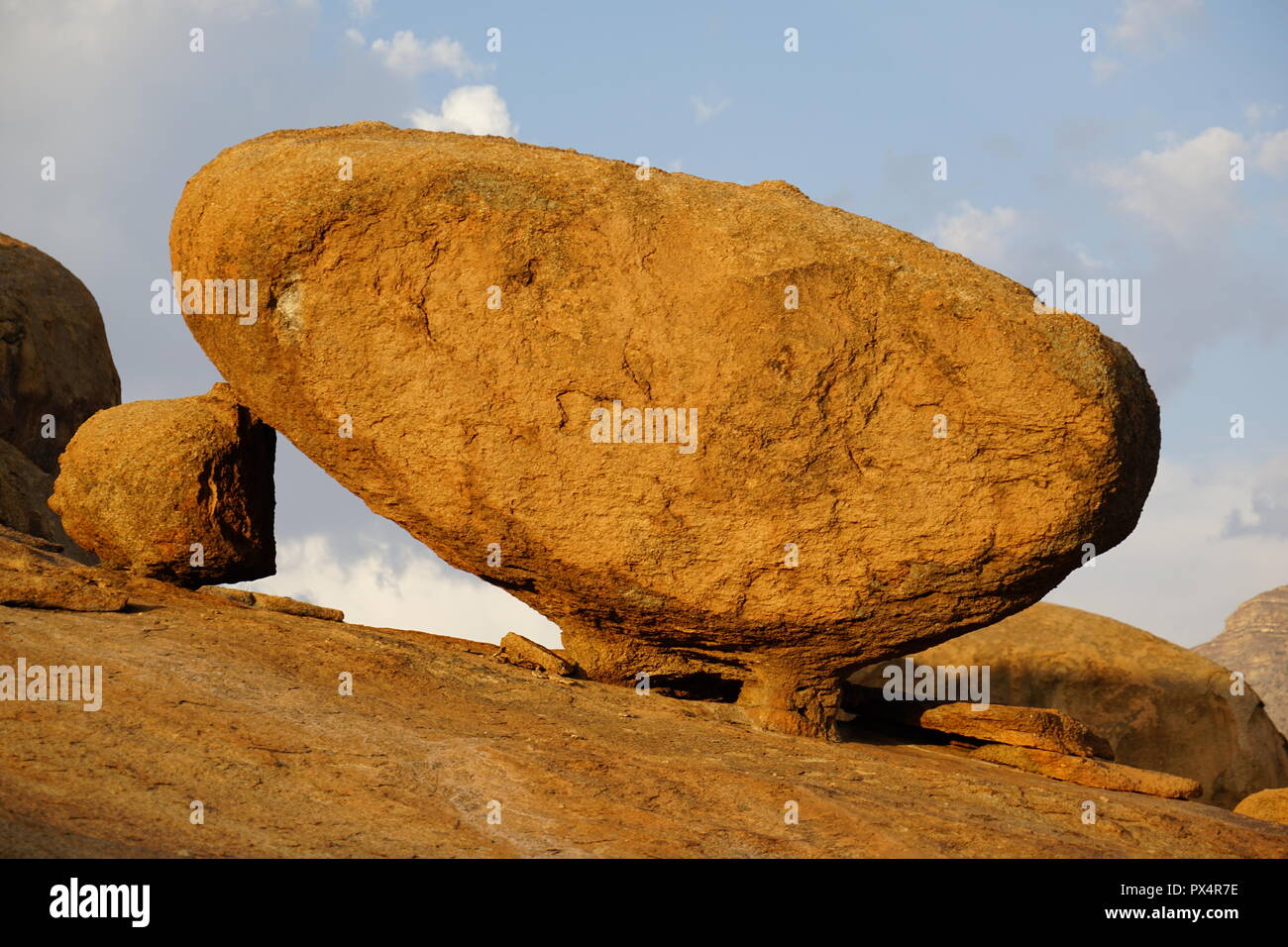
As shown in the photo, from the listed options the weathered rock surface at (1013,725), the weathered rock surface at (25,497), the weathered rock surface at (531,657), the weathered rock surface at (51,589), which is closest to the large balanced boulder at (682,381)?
the weathered rock surface at (531,657)

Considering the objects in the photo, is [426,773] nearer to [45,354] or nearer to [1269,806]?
[1269,806]

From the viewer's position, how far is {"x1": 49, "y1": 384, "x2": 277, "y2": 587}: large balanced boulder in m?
9.93

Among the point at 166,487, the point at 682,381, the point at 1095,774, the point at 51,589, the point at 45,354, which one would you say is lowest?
the point at 1095,774

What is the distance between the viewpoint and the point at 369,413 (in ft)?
30.8

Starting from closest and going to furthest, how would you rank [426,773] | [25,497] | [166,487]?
[426,773], [166,487], [25,497]

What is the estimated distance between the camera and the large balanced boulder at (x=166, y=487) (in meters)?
9.93

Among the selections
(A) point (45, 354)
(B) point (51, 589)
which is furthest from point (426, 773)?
(A) point (45, 354)

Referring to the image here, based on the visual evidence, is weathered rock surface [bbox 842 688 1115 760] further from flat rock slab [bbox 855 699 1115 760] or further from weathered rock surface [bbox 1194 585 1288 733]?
weathered rock surface [bbox 1194 585 1288 733]

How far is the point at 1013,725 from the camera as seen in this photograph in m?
10.5

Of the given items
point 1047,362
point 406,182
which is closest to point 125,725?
point 406,182

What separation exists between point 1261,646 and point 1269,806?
2047cm

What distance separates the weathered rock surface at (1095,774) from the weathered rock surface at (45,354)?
44.2 feet

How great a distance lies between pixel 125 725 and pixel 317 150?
14.4 ft
